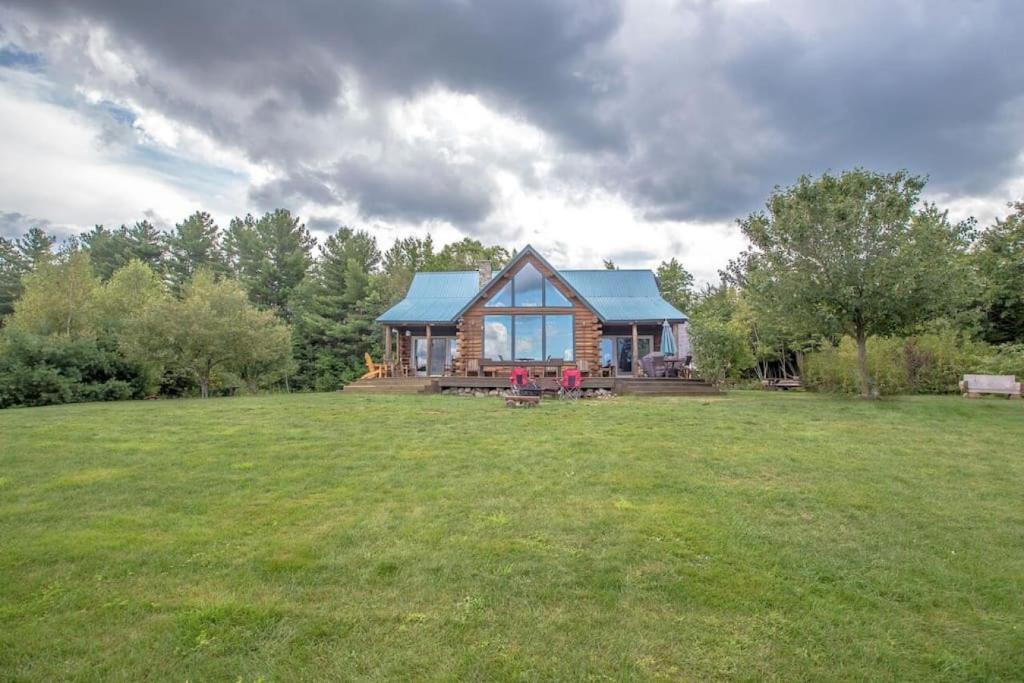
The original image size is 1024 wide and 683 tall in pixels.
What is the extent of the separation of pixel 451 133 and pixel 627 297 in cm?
1028

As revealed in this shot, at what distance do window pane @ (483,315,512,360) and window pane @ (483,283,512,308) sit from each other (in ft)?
1.54

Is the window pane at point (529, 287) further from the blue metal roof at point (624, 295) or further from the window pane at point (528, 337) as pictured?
the blue metal roof at point (624, 295)

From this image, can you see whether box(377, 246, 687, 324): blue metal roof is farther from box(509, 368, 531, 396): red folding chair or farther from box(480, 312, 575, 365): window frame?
box(509, 368, 531, 396): red folding chair

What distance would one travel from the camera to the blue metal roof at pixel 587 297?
2086 centimetres

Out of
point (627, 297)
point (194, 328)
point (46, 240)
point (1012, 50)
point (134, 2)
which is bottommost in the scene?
point (194, 328)

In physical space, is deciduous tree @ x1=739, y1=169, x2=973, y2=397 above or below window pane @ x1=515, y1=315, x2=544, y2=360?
above

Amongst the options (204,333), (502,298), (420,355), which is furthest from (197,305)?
(502,298)

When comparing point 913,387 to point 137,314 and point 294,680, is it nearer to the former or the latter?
point 294,680

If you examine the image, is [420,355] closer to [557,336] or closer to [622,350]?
[557,336]

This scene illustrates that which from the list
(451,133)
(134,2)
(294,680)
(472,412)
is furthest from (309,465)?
(451,133)

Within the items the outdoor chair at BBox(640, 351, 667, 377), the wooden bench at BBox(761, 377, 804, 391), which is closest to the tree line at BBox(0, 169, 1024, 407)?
the wooden bench at BBox(761, 377, 804, 391)

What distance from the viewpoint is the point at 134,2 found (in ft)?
27.8

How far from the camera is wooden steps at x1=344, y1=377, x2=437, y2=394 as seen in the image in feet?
56.6

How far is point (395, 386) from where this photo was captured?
1783 cm
